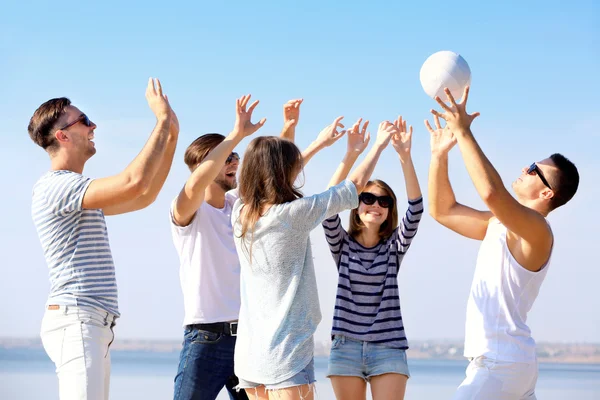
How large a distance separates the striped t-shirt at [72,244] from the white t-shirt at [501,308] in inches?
75.8

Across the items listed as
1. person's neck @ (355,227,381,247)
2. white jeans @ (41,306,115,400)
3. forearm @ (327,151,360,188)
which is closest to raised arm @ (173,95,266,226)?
forearm @ (327,151,360,188)

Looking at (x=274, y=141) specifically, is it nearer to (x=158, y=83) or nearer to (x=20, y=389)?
(x=158, y=83)

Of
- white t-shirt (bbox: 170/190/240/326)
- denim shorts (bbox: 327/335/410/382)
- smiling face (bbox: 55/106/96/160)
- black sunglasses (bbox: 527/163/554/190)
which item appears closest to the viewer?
smiling face (bbox: 55/106/96/160)

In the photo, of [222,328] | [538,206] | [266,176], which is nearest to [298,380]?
[266,176]

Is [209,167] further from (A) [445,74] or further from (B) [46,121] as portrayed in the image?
(A) [445,74]

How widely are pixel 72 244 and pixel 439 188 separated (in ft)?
7.25

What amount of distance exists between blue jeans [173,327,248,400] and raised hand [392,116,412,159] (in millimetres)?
1632

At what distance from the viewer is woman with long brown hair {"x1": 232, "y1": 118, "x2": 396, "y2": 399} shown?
151 inches

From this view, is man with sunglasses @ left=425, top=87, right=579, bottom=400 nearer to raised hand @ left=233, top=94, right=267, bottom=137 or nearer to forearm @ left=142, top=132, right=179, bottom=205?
raised hand @ left=233, top=94, right=267, bottom=137

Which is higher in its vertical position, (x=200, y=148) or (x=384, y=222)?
(x=200, y=148)

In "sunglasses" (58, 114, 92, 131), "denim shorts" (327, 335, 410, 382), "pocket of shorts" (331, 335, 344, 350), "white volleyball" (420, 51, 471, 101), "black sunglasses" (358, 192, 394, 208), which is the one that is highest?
"white volleyball" (420, 51, 471, 101)

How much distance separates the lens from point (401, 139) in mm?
5141

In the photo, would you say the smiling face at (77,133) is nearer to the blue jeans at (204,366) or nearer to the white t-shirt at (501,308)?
the blue jeans at (204,366)

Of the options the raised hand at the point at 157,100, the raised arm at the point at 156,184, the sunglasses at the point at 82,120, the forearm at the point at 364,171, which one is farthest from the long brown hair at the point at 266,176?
the sunglasses at the point at 82,120
